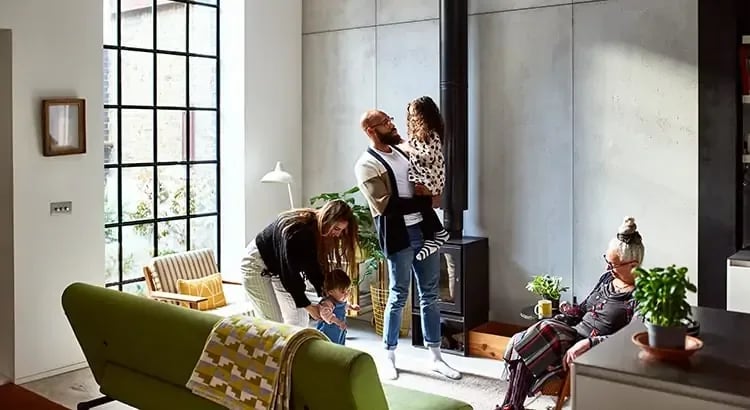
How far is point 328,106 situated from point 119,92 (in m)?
1.73

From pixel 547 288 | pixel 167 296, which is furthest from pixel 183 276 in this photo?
pixel 547 288

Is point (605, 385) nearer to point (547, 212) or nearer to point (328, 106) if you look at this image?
point (547, 212)

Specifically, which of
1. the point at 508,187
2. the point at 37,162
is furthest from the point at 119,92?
the point at 508,187

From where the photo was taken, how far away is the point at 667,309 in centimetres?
223

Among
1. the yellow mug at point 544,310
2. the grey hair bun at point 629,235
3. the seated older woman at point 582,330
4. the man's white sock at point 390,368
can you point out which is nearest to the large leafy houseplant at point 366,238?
the man's white sock at point 390,368

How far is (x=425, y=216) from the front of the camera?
515 centimetres

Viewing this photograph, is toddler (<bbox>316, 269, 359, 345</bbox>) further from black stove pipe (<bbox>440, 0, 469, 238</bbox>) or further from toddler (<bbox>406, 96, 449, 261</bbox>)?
black stove pipe (<bbox>440, 0, 469, 238</bbox>)

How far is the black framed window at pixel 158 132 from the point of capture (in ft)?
19.4

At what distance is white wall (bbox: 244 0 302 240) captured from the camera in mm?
6598

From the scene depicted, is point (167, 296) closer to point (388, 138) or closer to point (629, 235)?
point (388, 138)

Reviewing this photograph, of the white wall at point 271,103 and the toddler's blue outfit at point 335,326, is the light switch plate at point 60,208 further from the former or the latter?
the toddler's blue outfit at point 335,326

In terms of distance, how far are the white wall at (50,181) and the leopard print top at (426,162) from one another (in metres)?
2.08

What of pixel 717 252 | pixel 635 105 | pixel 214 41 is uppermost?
pixel 214 41

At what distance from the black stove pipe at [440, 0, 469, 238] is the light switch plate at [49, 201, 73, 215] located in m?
2.48
